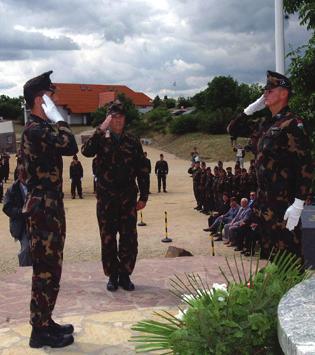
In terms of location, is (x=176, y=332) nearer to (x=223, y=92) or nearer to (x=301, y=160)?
(x=301, y=160)

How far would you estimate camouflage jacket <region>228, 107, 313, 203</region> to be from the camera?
13.3ft

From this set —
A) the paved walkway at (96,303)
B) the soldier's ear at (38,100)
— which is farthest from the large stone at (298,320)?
the soldier's ear at (38,100)

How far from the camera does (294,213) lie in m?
4.01

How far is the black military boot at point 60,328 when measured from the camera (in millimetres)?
4316

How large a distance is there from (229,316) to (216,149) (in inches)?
1461

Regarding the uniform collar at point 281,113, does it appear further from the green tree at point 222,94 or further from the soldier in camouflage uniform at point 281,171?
the green tree at point 222,94

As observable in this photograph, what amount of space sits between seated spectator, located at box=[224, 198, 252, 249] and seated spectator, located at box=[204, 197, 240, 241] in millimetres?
390

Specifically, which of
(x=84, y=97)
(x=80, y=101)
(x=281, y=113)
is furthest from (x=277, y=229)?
(x=84, y=97)

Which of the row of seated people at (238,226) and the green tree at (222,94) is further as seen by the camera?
the green tree at (222,94)

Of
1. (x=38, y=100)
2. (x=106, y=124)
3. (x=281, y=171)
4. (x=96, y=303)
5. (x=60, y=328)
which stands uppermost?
(x=38, y=100)

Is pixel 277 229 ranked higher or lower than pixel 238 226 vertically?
higher

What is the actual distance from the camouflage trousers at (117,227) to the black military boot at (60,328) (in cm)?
125

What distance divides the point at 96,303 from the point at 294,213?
7.95 ft

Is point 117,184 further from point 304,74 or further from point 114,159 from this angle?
point 304,74
